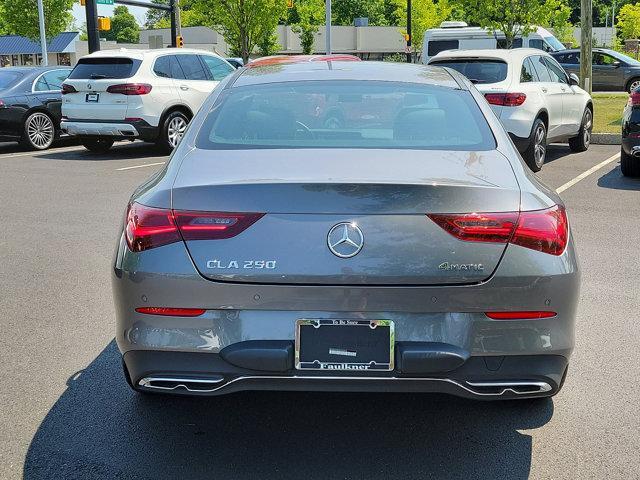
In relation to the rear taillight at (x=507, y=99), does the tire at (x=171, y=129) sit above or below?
below

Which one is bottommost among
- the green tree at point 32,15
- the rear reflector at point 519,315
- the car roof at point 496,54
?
the rear reflector at point 519,315

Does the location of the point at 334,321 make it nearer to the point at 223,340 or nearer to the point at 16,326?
the point at 223,340

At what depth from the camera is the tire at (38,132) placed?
51.2ft

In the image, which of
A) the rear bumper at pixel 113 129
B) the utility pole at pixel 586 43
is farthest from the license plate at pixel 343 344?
the utility pole at pixel 586 43

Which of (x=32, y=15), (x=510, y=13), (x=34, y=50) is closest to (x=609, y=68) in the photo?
(x=510, y=13)

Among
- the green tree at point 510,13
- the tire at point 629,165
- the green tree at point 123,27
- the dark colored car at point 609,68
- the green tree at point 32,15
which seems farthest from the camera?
the green tree at point 123,27

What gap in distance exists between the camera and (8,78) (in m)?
15.8

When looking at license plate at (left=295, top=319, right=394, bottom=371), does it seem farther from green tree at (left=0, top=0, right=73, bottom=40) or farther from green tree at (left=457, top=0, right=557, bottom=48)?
green tree at (left=0, top=0, right=73, bottom=40)

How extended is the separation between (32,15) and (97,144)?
36.4 meters

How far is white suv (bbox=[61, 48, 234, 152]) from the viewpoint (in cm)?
1420

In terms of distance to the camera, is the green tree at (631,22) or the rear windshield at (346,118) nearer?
the rear windshield at (346,118)

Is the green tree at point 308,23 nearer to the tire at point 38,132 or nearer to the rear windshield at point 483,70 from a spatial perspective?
the tire at point 38,132

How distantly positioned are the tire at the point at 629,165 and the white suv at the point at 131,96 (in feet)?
24.0

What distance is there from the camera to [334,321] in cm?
309
